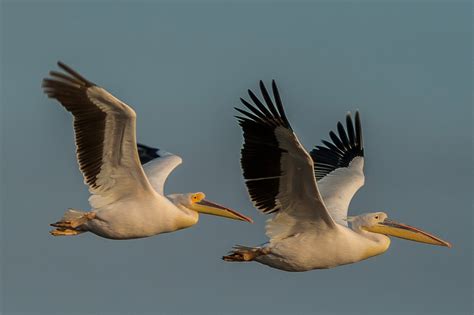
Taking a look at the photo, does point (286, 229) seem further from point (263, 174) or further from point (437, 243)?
point (437, 243)

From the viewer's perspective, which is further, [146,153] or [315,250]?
[146,153]

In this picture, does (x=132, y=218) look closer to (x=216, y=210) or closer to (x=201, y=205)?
(x=201, y=205)

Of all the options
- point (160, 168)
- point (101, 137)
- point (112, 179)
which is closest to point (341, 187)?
point (160, 168)

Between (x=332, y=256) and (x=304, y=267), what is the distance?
46 cm

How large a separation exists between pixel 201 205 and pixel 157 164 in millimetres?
1718

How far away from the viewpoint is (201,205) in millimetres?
20391

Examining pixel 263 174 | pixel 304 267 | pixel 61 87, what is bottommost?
pixel 304 267

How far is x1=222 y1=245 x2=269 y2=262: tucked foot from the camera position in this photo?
18.3 metres

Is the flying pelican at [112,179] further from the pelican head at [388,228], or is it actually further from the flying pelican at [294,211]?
the pelican head at [388,228]

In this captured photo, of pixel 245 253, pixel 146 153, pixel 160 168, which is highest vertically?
pixel 146 153

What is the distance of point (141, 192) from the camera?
19188mm

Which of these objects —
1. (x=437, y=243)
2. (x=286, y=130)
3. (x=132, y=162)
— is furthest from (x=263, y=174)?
(x=437, y=243)

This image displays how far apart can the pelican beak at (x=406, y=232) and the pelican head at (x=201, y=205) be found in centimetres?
223

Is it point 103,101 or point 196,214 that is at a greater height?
point 103,101
